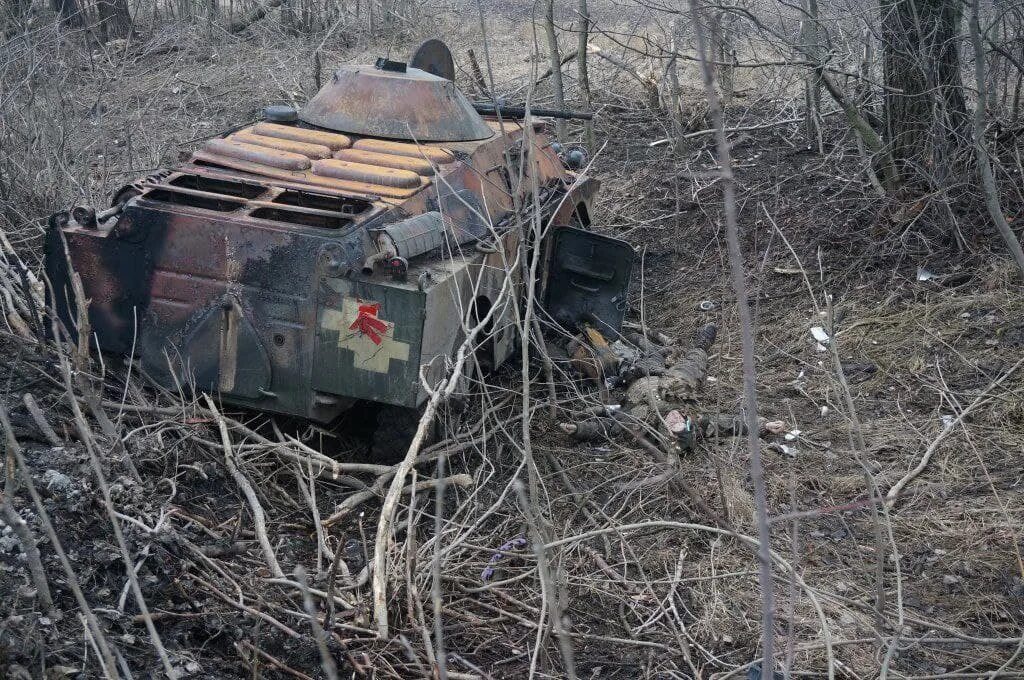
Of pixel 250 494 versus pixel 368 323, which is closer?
pixel 250 494

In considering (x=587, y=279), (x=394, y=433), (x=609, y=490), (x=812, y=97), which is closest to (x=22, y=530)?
(x=394, y=433)

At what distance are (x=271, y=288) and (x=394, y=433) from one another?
3.33ft

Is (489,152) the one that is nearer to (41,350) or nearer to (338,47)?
(41,350)

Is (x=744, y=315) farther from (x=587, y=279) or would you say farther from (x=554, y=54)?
(x=554, y=54)

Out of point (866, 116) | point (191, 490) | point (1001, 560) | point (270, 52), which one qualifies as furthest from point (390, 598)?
point (270, 52)

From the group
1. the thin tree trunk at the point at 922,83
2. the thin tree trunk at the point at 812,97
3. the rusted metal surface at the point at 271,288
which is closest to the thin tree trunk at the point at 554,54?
the thin tree trunk at the point at 812,97

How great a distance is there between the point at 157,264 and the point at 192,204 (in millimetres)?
375

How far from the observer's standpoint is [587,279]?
24.2 ft

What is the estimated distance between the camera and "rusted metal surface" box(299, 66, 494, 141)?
6535 millimetres

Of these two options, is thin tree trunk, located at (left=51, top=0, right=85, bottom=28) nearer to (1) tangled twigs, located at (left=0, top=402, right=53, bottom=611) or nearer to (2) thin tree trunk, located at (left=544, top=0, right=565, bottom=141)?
(2) thin tree trunk, located at (left=544, top=0, right=565, bottom=141)

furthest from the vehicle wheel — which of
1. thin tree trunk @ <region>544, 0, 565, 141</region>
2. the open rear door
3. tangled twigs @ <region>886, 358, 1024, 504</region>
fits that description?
thin tree trunk @ <region>544, 0, 565, 141</region>

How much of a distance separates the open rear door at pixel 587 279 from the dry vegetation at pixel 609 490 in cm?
45

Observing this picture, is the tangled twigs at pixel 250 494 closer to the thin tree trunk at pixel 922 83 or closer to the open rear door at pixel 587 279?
the open rear door at pixel 587 279

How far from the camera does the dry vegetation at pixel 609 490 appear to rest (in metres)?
3.94
